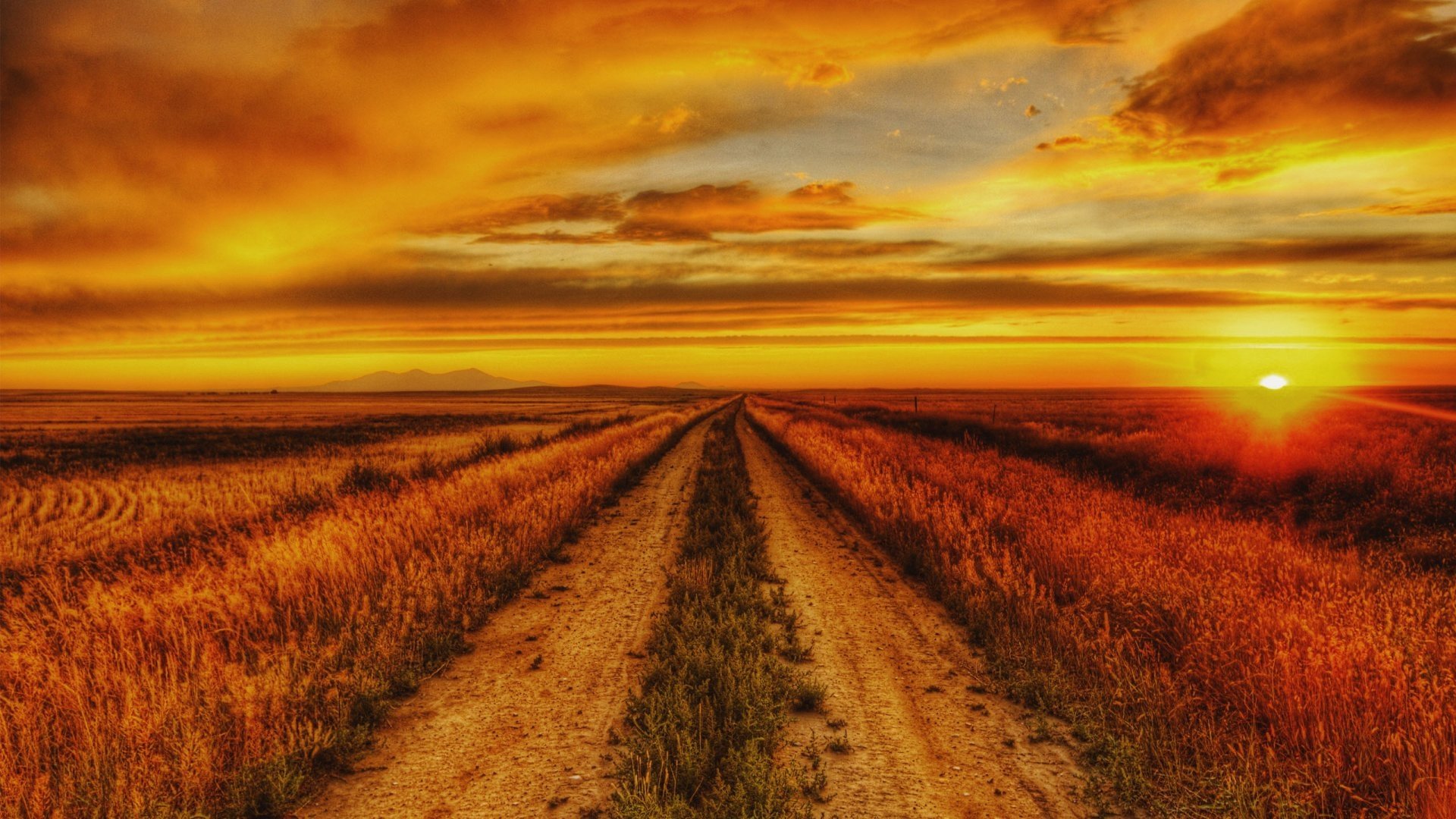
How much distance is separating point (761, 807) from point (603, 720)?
175 cm

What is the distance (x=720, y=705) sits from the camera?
5297 millimetres

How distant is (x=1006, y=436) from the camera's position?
3072 centimetres

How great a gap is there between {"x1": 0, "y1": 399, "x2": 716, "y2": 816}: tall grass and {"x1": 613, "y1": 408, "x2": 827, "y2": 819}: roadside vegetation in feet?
7.10

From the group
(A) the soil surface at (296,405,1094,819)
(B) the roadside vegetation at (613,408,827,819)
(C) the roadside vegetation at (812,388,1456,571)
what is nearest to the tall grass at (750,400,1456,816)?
A: (A) the soil surface at (296,405,1094,819)

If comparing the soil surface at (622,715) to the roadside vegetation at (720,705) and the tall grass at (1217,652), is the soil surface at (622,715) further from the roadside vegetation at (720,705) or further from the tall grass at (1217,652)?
the tall grass at (1217,652)

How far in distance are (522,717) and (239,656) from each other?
3.02 m

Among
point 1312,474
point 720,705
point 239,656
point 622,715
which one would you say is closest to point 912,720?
point 720,705

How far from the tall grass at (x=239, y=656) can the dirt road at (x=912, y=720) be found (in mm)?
3641

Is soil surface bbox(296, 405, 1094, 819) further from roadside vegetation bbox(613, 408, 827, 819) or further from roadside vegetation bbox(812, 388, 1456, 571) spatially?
roadside vegetation bbox(812, 388, 1456, 571)

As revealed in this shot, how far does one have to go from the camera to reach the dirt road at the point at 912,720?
425cm

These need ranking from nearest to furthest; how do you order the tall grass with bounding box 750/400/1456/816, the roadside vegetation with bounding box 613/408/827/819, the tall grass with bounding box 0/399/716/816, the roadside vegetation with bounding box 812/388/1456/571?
A: the tall grass with bounding box 750/400/1456/816
the roadside vegetation with bounding box 613/408/827/819
the tall grass with bounding box 0/399/716/816
the roadside vegetation with bounding box 812/388/1456/571

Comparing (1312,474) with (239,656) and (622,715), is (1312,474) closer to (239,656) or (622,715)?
(622,715)

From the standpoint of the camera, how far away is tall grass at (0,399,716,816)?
13.9 ft

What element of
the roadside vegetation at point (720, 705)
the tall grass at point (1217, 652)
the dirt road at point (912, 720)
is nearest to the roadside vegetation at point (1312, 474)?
the tall grass at point (1217, 652)
